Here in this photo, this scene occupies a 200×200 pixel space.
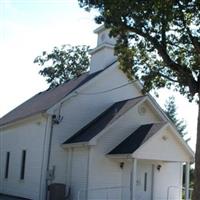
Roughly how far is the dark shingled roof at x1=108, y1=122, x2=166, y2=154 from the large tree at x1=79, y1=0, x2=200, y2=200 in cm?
383

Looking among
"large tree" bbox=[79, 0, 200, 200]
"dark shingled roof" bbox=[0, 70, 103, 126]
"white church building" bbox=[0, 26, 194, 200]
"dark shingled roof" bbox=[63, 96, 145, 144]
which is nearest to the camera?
"large tree" bbox=[79, 0, 200, 200]

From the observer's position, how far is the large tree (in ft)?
50.4

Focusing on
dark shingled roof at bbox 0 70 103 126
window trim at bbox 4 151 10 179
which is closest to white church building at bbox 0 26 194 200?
dark shingled roof at bbox 0 70 103 126

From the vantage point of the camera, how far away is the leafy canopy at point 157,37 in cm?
1544

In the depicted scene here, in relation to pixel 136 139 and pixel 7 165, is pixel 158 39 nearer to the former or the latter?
pixel 136 139

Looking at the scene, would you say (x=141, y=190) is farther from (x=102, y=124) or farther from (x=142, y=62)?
(x=142, y=62)

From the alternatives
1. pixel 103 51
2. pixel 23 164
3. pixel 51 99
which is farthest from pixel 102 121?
pixel 23 164

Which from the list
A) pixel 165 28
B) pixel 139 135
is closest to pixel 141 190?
pixel 139 135

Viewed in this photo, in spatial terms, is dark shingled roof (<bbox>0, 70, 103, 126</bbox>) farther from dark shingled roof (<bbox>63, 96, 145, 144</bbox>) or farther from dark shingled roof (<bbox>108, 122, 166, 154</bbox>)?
dark shingled roof (<bbox>108, 122, 166, 154</bbox>)

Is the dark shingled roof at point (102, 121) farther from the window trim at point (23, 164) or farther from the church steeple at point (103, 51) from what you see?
the window trim at point (23, 164)

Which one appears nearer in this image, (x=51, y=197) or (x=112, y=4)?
(x=112, y=4)

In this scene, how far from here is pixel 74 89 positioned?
25.4 m

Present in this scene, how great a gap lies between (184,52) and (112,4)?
13.0 feet

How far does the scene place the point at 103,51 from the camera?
2781 centimetres
